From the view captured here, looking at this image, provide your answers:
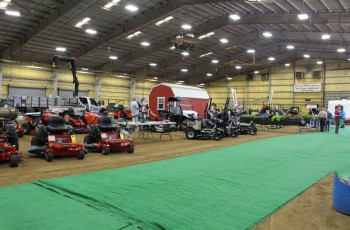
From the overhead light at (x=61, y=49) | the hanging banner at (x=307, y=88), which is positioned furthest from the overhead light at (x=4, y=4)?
the hanging banner at (x=307, y=88)

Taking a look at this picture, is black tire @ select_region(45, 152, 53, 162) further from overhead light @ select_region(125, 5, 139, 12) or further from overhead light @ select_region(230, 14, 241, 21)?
overhead light @ select_region(230, 14, 241, 21)

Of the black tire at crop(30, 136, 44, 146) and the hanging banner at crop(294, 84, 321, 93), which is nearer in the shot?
the black tire at crop(30, 136, 44, 146)

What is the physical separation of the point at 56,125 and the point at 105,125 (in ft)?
4.48

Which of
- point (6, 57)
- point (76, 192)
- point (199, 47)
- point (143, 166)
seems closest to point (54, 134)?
point (143, 166)

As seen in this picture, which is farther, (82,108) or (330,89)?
(330,89)

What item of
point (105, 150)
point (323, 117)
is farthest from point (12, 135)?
point (323, 117)

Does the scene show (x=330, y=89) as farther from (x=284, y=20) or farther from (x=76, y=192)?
(x=76, y=192)

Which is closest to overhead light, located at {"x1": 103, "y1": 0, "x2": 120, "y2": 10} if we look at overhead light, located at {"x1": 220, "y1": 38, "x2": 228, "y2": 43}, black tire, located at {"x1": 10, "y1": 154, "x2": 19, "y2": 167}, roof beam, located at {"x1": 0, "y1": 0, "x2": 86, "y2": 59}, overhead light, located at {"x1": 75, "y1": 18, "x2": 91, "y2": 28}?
roof beam, located at {"x1": 0, "y1": 0, "x2": 86, "y2": 59}

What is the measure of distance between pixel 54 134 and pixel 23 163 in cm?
99

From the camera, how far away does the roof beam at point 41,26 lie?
14854mm

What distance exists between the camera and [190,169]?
6.05 meters

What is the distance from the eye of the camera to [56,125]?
7250 mm

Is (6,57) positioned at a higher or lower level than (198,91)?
higher

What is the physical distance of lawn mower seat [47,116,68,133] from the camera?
7027 mm
